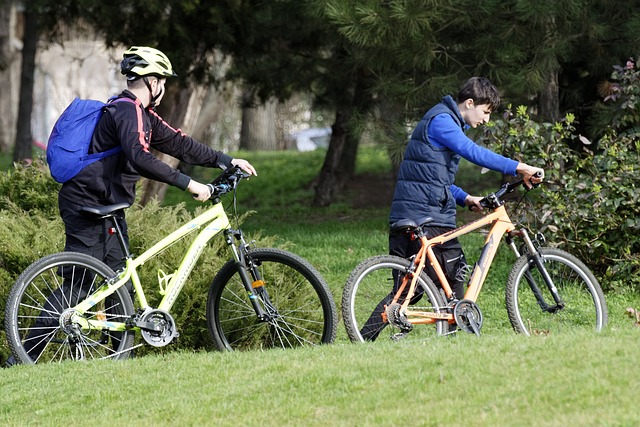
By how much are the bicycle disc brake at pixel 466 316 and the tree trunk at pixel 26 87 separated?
1178cm

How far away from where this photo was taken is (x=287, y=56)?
1405 cm

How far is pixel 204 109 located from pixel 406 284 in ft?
34.0

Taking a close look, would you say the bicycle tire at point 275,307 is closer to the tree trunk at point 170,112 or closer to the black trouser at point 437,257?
the black trouser at point 437,257

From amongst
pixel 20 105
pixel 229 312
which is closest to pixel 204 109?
pixel 20 105

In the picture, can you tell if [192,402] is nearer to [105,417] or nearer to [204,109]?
[105,417]

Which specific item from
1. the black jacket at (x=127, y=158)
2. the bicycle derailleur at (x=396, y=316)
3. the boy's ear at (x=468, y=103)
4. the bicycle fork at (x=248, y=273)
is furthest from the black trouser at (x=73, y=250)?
the boy's ear at (x=468, y=103)

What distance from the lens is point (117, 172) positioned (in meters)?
6.34

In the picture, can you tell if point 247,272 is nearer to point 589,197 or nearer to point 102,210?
point 102,210

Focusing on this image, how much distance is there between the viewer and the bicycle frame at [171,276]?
6133mm

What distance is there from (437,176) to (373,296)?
81 centimetres

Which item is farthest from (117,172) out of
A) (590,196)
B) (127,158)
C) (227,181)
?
(590,196)

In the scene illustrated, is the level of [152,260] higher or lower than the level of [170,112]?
lower

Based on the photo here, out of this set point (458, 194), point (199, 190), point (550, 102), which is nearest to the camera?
point (199, 190)

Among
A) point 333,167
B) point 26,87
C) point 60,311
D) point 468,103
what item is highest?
point 26,87
